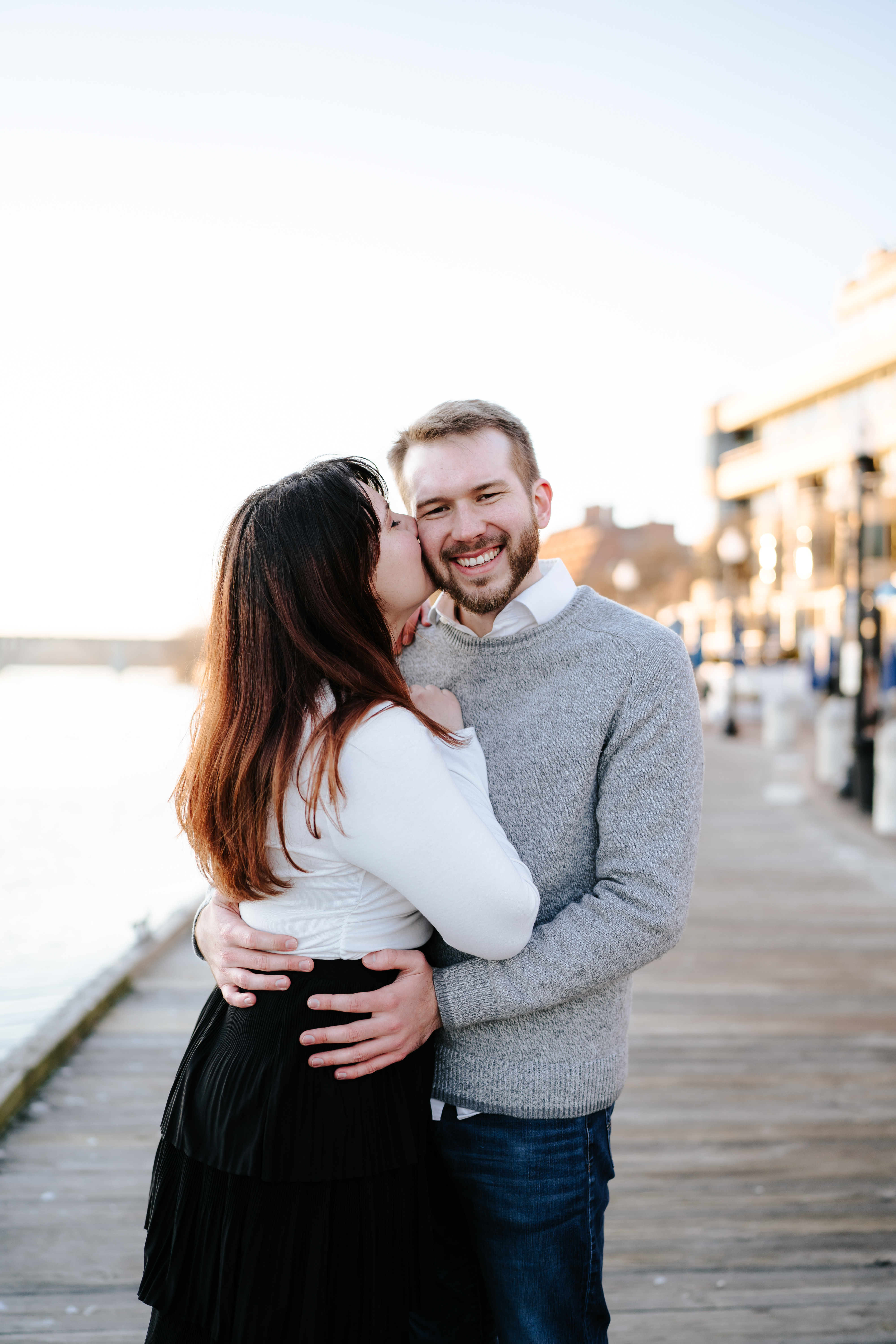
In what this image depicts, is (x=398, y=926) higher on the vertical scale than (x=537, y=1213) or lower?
higher

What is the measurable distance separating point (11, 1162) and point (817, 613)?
106 feet

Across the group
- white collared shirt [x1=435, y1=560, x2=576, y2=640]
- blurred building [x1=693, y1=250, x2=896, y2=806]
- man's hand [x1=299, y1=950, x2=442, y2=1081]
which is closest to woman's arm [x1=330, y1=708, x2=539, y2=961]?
man's hand [x1=299, y1=950, x2=442, y2=1081]

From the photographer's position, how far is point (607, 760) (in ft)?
5.08

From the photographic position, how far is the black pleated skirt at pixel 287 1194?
1.30 metres

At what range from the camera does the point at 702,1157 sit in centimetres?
294

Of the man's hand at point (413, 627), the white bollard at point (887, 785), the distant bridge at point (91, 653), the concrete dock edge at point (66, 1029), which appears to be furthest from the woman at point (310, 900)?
the distant bridge at point (91, 653)

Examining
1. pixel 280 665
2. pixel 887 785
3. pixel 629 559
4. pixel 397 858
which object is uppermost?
pixel 280 665

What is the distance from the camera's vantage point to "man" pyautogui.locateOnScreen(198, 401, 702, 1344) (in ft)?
4.64

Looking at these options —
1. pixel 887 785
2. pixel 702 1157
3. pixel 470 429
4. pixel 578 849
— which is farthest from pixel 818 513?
pixel 578 849

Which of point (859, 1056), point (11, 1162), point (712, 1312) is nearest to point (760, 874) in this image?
point (859, 1056)

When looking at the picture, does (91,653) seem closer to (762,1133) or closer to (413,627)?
(762,1133)

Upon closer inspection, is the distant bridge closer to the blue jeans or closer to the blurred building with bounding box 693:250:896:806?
the blurred building with bounding box 693:250:896:806

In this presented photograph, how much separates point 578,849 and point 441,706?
32 centimetres

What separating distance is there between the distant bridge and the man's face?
48287mm
